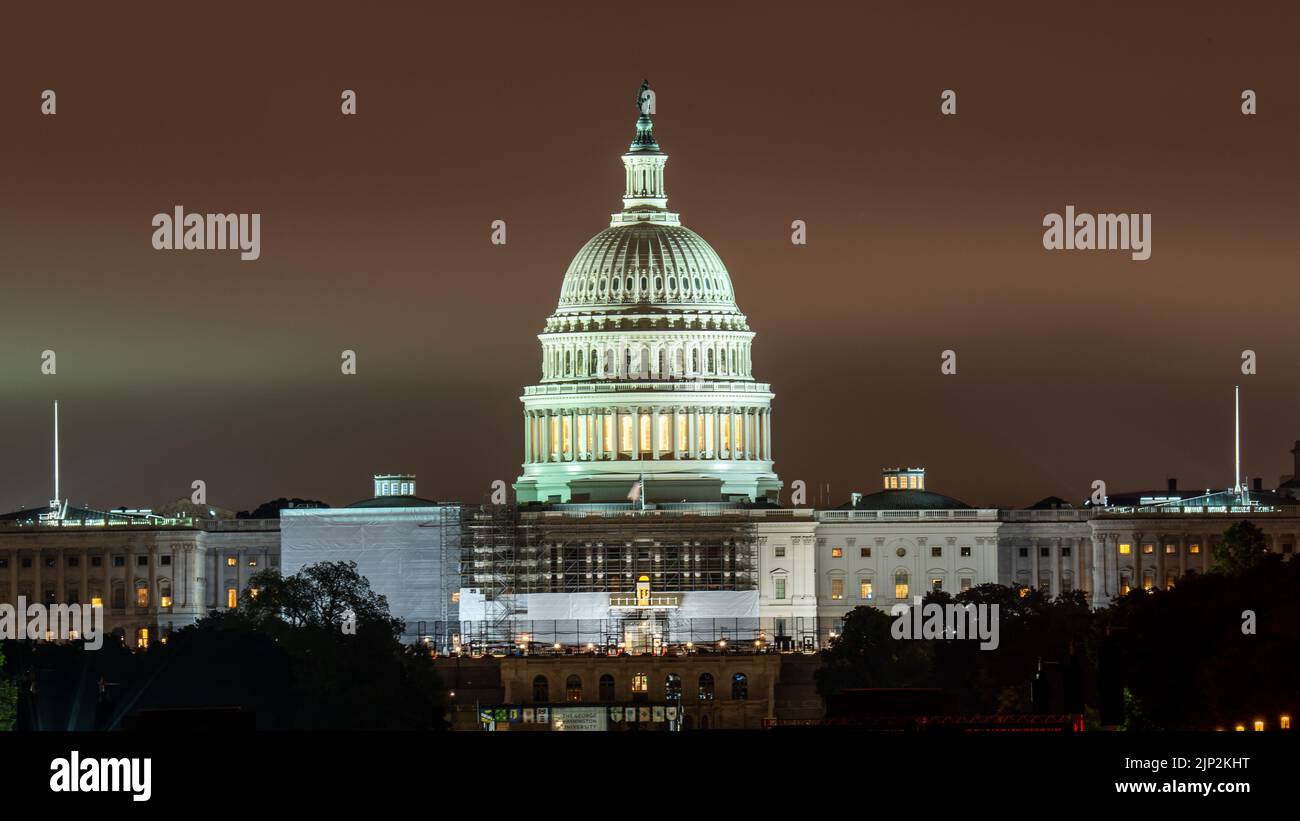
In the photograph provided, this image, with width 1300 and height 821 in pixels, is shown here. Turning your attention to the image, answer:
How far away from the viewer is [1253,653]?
149 m
